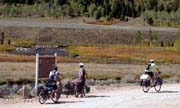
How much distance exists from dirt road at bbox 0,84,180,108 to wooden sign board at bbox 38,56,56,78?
9.59 ft

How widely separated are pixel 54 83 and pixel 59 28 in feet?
375

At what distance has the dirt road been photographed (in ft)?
103

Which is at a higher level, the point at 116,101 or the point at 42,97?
the point at 42,97

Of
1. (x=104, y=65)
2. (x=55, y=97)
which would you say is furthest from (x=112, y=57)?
(x=55, y=97)

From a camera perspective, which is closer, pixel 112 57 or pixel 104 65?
pixel 104 65

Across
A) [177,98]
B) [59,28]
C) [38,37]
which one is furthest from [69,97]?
[59,28]

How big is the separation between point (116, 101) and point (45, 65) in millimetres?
6552

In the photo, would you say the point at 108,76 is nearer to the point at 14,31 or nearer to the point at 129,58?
the point at 129,58

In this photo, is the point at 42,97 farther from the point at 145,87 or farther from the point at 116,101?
the point at 145,87

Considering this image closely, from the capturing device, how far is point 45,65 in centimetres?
3769

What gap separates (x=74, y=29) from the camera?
14700 centimetres

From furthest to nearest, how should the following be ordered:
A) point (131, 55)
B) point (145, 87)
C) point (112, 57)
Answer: point (131, 55) → point (112, 57) → point (145, 87)

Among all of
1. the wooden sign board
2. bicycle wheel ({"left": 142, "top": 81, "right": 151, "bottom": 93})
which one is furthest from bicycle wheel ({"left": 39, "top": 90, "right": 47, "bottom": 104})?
bicycle wheel ({"left": 142, "top": 81, "right": 151, "bottom": 93})

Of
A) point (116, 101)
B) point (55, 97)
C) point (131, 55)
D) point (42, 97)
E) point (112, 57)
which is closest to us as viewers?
point (42, 97)
